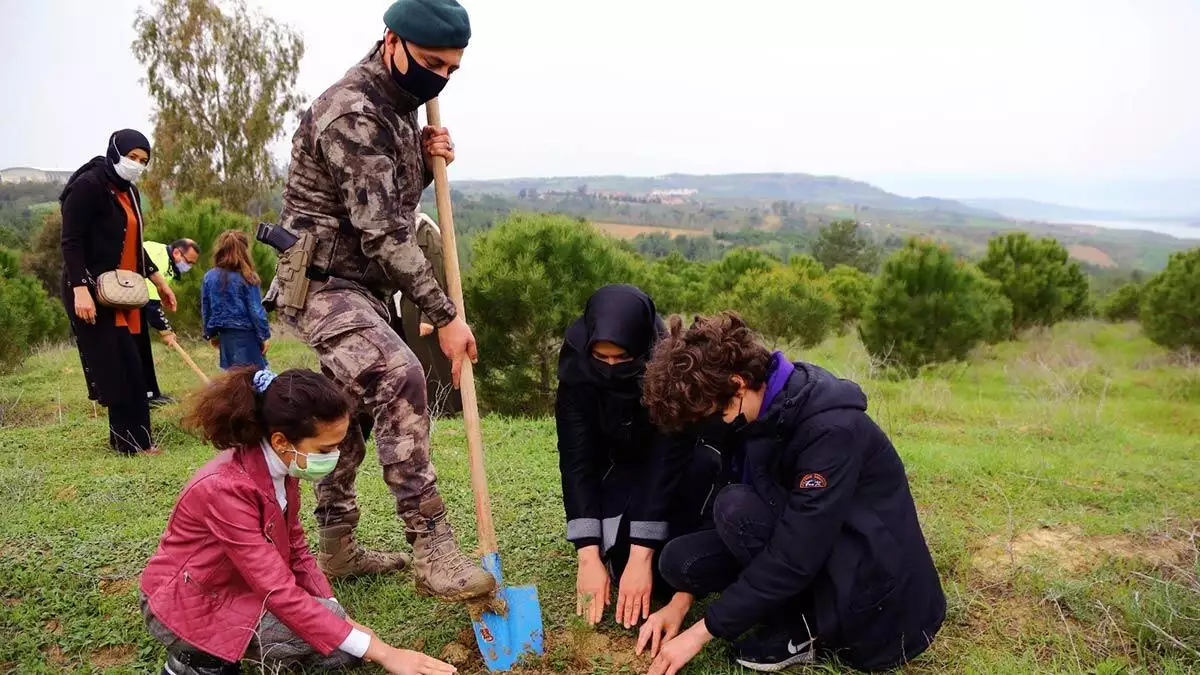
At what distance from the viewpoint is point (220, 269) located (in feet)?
19.6

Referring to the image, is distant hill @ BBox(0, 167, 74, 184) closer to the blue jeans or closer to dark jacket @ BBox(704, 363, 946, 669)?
the blue jeans

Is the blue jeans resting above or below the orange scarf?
below

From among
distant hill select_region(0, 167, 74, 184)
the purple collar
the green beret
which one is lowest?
the purple collar

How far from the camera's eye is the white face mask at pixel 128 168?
4.83m

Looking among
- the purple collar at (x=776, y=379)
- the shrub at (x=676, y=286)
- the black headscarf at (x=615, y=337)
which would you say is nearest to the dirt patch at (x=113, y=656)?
the black headscarf at (x=615, y=337)

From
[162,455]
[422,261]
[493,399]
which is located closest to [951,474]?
[422,261]

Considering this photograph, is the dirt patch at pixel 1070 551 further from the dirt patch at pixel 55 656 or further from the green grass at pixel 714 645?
the dirt patch at pixel 55 656

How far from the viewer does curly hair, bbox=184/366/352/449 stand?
208 cm

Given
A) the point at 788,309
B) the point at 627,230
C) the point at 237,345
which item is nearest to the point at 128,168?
the point at 237,345

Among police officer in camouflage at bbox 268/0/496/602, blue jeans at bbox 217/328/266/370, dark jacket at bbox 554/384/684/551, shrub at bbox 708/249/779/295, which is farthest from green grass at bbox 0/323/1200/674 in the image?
shrub at bbox 708/249/779/295

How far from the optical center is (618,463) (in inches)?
120

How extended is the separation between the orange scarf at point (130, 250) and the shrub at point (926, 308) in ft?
33.2

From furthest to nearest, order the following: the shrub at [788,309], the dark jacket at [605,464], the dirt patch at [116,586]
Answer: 1. the shrub at [788,309]
2. the dirt patch at [116,586]
3. the dark jacket at [605,464]

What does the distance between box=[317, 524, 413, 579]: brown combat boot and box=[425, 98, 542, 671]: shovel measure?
0.60 meters
